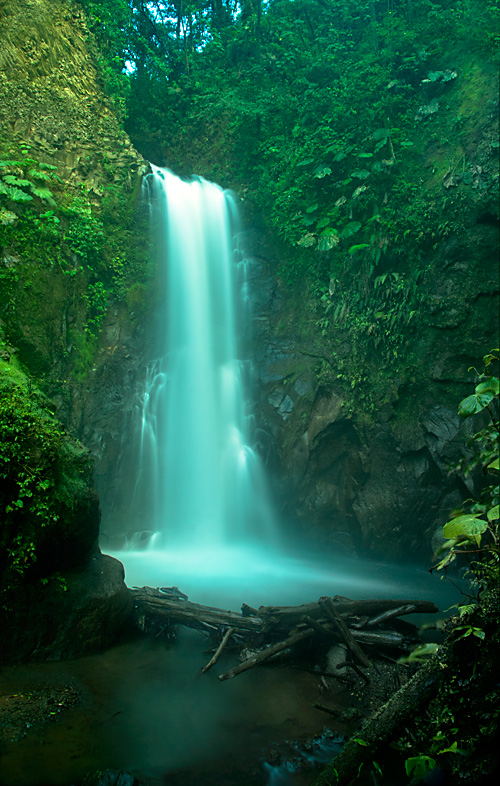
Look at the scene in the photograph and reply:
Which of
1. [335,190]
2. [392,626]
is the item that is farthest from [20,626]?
[335,190]

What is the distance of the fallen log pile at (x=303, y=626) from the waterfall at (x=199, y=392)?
4.83 m

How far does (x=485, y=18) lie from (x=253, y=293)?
9.52m

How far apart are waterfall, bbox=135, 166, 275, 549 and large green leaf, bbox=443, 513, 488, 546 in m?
8.76

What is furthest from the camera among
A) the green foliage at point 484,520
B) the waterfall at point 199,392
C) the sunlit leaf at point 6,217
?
the waterfall at point 199,392

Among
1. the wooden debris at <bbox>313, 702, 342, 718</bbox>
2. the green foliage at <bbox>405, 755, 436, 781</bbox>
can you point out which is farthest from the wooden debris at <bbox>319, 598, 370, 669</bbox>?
the green foliage at <bbox>405, 755, 436, 781</bbox>

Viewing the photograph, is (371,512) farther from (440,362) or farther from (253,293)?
(253,293)

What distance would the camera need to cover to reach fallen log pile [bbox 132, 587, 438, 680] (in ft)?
16.6

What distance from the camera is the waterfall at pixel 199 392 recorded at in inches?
435

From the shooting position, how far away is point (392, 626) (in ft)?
18.0

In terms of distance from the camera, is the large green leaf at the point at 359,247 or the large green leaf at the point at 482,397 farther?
the large green leaf at the point at 359,247

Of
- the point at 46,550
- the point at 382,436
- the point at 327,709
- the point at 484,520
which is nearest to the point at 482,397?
the point at 484,520

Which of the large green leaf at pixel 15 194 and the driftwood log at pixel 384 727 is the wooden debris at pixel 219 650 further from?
the large green leaf at pixel 15 194

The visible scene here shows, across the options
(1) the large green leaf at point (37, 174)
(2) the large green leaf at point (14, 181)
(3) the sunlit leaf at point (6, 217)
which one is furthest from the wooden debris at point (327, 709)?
(1) the large green leaf at point (37, 174)

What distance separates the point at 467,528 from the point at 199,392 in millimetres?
9926
